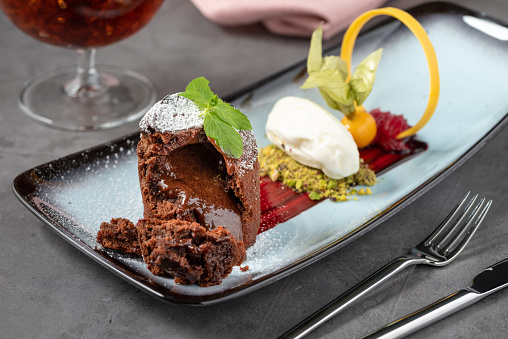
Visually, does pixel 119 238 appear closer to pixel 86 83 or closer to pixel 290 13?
pixel 86 83

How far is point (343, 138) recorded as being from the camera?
2.64 m

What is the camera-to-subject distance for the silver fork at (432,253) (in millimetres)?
1905

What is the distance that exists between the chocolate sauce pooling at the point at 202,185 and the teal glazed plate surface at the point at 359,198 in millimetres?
180

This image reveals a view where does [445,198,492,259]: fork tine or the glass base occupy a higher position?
[445,198,492,259]: fork tine

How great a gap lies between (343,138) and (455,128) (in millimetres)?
705

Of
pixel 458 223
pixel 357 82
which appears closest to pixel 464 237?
pixel 458 223

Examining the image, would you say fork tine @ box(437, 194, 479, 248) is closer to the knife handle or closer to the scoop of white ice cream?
the knife handle

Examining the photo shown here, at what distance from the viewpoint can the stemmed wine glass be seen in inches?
105

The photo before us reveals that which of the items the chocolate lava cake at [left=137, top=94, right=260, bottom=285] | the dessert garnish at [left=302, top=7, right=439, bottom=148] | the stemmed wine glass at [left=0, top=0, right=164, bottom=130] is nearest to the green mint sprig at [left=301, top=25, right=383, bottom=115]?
the dessert garnish at [left=302, top=7, right=439, bottom=148]

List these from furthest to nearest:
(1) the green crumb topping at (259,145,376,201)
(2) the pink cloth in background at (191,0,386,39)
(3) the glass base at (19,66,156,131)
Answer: (2) the pink cloth in background at (191,0,386,39)
(3) the glass base at (19,66,156,131)
(1) the green crumb topping at (259,145,376,201)

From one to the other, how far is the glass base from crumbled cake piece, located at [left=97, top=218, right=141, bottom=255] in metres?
1.07

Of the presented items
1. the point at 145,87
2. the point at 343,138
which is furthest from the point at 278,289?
the point at 145,87

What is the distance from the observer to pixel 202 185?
86.3 inches

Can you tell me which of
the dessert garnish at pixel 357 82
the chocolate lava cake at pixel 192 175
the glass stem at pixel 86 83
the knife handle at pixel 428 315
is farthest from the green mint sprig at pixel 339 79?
the glass stem at pixel 86 83
